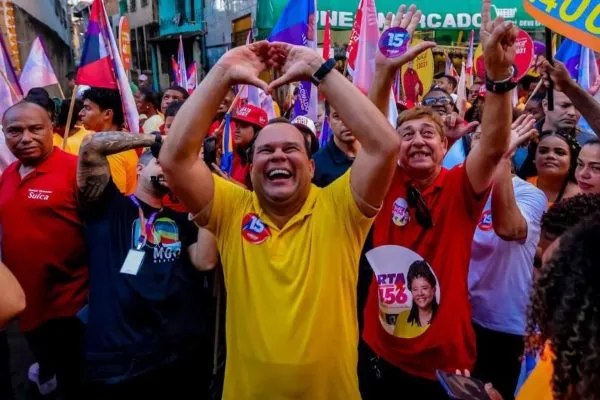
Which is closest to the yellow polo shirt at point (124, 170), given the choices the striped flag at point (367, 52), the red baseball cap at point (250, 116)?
the red baseball cap at point (250, 116)

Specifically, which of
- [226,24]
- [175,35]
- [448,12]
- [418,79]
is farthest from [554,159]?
[175,35]

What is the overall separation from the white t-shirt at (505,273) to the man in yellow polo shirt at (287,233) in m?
1.07

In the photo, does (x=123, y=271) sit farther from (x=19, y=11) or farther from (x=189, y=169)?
(x=19, y=11)

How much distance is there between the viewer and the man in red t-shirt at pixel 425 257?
2.48m

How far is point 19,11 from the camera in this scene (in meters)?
13.4

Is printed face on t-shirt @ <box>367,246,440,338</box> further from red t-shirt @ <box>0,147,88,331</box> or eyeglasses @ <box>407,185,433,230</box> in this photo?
red t-shirt @ <box>0,147,88,331</box>

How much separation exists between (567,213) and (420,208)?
0.66 meters

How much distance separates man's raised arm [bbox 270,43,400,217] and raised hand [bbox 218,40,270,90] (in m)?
0.10

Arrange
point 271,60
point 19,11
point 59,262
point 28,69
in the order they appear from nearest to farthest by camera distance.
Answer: point 271,60, point 59,262, point 28,69, point 19,11

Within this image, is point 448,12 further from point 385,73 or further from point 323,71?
point 323,71

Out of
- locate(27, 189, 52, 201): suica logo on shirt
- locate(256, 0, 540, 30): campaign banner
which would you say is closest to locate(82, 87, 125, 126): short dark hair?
locate(27, 189, 52, 201): suica logo on shirt

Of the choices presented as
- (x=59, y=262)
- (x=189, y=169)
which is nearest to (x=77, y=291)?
(x=59, y=262)

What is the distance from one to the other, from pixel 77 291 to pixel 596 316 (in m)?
2.92

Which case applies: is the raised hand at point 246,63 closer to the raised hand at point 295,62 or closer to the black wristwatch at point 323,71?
the raised hand at point 295,62
